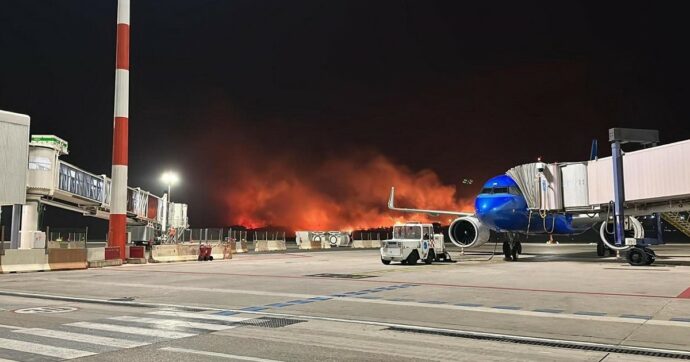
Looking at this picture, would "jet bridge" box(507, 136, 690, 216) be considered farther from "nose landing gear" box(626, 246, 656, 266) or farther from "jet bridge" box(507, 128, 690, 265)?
"nose landing gear" box(626, 246, 656, 266)

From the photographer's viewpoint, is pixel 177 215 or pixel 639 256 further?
pixel 177 215

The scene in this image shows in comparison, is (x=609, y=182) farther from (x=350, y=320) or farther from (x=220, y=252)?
(x=220, y=252)

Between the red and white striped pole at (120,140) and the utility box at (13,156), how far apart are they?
196 inches

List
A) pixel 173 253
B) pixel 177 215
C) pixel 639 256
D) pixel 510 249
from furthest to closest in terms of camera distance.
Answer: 1. pixel 177 215
2. pixel 173 253
3. pixel 510 249
4. pixel 639 256

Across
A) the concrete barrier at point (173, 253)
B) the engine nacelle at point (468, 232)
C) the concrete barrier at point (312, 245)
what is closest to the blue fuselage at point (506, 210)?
the engine nacelle at point (468, 232)

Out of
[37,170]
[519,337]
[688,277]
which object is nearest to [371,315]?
[519,337]

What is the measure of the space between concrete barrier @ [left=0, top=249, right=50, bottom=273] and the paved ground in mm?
7805

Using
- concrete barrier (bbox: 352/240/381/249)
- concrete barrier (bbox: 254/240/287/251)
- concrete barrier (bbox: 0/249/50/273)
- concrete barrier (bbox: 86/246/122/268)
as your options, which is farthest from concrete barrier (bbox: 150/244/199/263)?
concrete barrier (bbox: 352/240/381/249)

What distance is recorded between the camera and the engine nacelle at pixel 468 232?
32.0 meters

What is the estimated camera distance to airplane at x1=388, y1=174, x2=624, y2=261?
1174 inches

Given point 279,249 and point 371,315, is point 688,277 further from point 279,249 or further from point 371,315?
point 279,249

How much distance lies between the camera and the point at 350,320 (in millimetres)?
10258

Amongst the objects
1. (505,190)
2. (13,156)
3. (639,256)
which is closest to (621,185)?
(639,256)

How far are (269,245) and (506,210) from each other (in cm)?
3634
